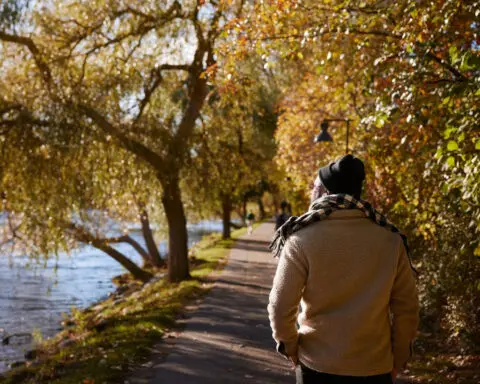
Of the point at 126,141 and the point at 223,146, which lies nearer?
the point at 126,141

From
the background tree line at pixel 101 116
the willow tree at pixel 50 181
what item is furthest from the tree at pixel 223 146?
the willow tree at pixel 50 181

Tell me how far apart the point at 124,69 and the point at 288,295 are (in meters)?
11.7

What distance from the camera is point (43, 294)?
21625mm

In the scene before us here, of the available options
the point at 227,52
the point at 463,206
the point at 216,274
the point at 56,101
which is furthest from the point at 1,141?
the point at 463,206

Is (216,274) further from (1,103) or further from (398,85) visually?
(398,85)

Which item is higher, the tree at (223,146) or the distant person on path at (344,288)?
the tree at (223,146)

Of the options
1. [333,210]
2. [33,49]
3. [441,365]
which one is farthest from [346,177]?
[33,49]

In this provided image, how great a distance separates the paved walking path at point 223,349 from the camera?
23.0 feet

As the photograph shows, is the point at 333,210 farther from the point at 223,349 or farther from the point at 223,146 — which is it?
the point at 223,146

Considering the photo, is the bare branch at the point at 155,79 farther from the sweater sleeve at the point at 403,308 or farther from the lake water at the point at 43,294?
the sweater sleeve at the point at 403,308

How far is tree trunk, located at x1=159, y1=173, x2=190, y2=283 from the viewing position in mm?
16109

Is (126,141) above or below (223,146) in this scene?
below

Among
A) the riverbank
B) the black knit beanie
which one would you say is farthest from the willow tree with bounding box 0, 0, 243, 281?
the black knit beanie

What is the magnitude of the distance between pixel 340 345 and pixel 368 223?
642 millimetres
